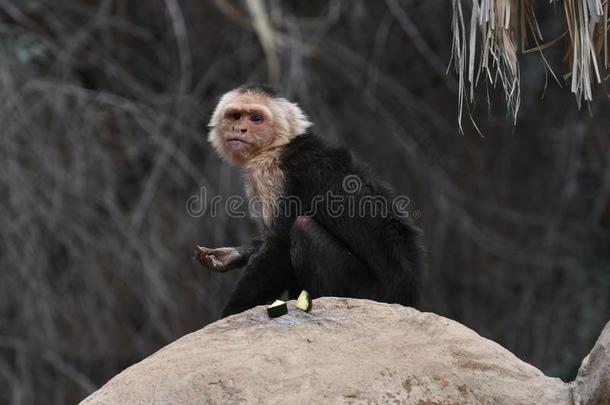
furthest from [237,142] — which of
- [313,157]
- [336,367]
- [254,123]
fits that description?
[336,367]

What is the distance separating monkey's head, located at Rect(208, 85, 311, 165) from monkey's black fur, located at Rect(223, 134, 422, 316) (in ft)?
1.27

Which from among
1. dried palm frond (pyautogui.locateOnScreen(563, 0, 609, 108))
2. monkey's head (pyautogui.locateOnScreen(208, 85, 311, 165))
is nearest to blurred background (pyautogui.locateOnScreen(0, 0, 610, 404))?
monkey's head (pyautogui.locateOnScreen(208, 85, 311, 165))

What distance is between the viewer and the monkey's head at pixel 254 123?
5.12 meters

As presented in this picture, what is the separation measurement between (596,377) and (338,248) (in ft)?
4.88

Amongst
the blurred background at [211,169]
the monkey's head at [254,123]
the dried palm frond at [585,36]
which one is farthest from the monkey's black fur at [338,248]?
the blurred background at [211,169]

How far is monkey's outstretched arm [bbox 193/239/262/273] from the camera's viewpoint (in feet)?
15.9

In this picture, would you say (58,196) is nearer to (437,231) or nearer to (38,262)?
(38,262)

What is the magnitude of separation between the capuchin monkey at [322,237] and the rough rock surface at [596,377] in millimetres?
A: 1161

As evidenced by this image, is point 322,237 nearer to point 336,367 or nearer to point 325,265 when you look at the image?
point 325,265

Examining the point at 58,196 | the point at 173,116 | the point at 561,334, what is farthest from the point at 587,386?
the point at 561,334

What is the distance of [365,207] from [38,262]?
2699 millimetres

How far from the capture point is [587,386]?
3.51m

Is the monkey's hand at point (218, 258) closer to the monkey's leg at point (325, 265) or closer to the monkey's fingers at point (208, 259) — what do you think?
the monkey's fingers at point (208, 259)

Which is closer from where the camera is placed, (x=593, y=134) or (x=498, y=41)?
(x=498, y=41)
